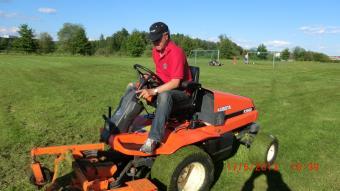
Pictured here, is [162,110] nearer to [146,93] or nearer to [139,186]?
[146,93]

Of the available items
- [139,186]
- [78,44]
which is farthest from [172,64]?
[78,44]

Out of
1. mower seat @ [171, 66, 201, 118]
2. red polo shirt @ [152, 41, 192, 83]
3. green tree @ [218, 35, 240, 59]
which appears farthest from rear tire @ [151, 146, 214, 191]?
green tree @ [218, 35, 240, 59]

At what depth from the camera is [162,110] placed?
423cm

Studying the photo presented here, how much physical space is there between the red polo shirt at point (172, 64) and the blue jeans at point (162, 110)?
0.82 feet

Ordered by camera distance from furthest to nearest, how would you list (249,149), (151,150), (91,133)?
1. (91,133)
2. (249,149)
3. (151,150)

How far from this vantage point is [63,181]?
13.6 ft

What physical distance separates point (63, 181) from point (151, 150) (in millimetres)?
1037

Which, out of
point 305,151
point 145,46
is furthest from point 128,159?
point 145,46

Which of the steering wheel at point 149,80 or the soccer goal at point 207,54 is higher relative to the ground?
the soccer goal at point 207,54

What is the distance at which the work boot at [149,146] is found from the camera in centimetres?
406

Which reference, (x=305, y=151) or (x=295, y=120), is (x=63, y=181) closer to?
(x=305, y=151)

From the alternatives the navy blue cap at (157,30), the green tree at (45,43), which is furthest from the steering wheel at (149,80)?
the green tree at (45,43)

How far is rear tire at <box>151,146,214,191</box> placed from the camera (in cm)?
406

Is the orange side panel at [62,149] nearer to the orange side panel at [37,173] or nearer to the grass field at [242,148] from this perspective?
the orange side panel at [37,173]
